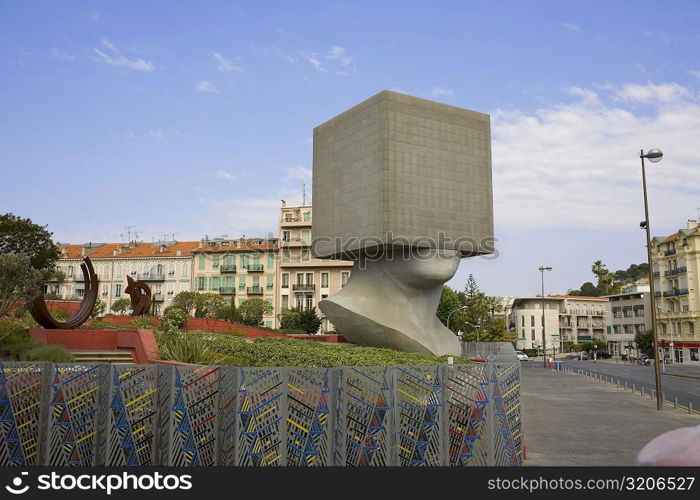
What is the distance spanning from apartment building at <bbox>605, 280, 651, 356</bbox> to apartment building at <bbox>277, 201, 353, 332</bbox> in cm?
4229

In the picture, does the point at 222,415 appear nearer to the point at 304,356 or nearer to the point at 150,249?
the point at 304,356

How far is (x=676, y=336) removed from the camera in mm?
72250

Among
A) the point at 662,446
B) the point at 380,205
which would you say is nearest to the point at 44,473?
the point at 662,446

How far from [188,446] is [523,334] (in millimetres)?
103320

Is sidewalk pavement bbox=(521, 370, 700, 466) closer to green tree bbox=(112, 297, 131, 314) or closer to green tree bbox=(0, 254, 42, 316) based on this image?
green tree bbox=(0, 254, 42, 316)

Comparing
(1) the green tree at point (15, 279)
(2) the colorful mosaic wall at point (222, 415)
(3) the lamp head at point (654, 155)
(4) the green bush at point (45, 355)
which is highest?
(3) the lamp head at point (654, 155)

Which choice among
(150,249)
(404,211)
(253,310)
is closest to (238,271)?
(253,310)

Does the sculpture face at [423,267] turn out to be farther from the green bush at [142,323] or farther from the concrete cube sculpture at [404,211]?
the green bush at [142,323]

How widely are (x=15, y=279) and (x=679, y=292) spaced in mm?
71521

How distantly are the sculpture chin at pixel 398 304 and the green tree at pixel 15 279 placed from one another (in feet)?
46.7

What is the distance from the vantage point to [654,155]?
2245 centimetres

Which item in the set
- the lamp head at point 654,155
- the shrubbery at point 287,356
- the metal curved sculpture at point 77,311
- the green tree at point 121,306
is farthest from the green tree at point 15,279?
the green tree at point 121,306

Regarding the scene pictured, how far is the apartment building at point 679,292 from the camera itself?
225 feet

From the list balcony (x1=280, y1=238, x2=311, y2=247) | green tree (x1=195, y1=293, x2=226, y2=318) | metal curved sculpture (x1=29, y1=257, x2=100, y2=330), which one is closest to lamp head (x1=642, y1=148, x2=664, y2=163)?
metal curved sculpture (x1=29, y1=257, x2=100, y2=330)
